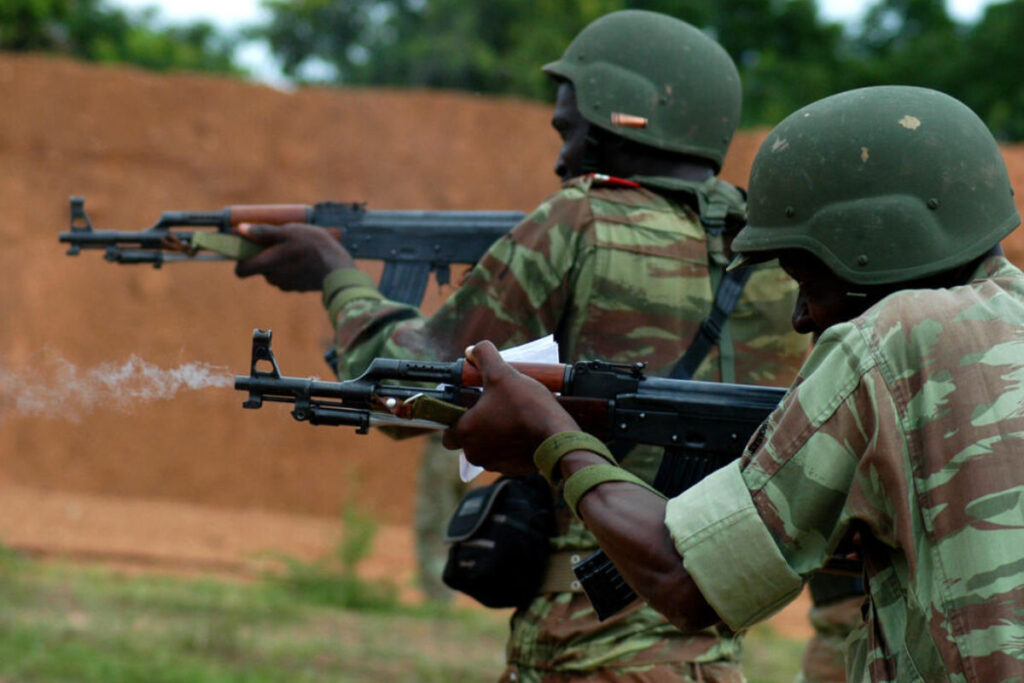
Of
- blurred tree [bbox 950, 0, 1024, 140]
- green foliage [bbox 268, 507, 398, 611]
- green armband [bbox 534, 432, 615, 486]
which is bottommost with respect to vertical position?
green armband [bbox 534, 432, 615, 486]

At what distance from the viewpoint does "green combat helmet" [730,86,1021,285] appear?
2041 millimetres

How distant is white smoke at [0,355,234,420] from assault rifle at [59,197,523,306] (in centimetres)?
49

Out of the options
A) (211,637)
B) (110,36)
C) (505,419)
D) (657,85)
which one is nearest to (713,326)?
(657,85)

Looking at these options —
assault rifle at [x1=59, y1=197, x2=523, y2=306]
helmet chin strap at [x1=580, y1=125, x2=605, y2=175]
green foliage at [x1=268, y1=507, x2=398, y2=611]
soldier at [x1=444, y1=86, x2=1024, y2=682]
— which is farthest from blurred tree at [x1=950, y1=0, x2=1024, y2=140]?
soldier at [x1=444, y1=86, x2=1024, y2=682]

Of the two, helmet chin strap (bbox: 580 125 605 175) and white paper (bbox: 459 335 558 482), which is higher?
helmet chin strap (bbox: 580 125 605 175)

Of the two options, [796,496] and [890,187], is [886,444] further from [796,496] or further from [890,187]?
[890,187]

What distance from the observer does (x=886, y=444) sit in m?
1.82

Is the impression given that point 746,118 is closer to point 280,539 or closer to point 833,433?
point 280,539

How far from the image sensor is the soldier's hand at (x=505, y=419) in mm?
2180

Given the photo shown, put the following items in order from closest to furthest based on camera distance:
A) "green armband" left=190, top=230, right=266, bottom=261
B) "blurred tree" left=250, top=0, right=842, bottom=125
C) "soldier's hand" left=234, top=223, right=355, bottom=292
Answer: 1. "soldier's hand" left=234, top=223, right=355, bottom=292
2. "green armband" left=190, top=230, right=266, bottom=261
3. "blurred tree" left=250, top=0, right=842, bottom=125

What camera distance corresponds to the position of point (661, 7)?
18031mm

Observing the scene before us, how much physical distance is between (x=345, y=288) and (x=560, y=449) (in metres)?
1.29

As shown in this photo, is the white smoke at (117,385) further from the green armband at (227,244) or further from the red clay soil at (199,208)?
the red clay soil at (199,208)

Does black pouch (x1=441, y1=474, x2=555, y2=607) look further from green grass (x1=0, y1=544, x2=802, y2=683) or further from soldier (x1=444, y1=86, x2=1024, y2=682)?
green grass (x1=0, y1=544, x2=802, y2=683)
